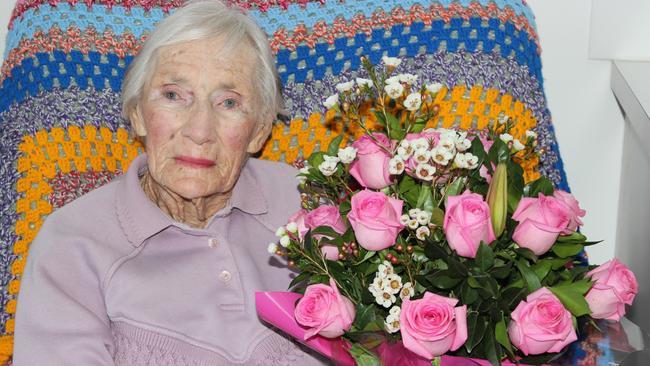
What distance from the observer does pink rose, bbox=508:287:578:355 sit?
3.57 feet

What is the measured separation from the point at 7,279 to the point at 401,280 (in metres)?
0.95

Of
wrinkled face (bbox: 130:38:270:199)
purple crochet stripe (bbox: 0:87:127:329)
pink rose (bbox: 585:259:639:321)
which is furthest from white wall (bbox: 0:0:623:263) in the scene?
pink rose (bbox: 585:259:639:321)

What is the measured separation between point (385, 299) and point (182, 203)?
67 centimetres

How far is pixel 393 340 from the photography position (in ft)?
3.75

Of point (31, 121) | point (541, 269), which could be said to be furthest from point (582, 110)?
point (31, 121)

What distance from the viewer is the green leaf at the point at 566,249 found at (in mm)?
1196

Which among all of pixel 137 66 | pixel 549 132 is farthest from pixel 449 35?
pixel 137 66

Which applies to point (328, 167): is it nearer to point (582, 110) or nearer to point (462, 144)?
point (462, 144)

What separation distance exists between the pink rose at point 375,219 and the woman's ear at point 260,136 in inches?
23.8

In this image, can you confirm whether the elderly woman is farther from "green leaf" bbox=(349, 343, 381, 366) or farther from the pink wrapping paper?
"green leaf" bbox=(349, 343, 381, 366)

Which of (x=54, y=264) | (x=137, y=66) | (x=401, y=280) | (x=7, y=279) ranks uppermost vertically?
(x=137, y=66)

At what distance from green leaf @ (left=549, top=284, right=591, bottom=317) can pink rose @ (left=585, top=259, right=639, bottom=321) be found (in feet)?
0.09

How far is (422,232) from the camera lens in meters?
1.13

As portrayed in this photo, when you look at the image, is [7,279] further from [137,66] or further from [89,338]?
[137,66]
